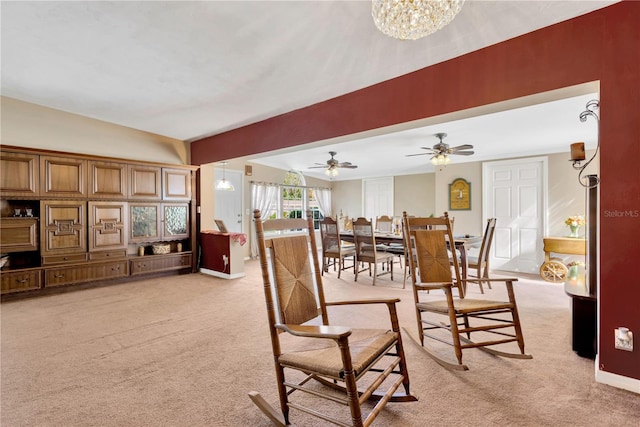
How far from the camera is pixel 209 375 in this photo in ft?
7.30

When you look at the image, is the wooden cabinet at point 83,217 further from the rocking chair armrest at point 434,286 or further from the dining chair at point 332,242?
the rocking chair armrest at point 434,286

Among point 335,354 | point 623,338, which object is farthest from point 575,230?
point 335,354

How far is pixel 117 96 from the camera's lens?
394 centimetres

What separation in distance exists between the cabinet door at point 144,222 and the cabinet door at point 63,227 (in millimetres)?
639

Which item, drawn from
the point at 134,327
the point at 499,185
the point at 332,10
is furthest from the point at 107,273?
the point at 499,185

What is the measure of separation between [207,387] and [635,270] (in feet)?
9.31

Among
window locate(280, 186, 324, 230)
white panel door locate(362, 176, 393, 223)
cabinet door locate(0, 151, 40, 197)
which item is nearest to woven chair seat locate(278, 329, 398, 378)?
cabinet door locate(0, 151, 40, 197)

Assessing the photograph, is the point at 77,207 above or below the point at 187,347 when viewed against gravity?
above

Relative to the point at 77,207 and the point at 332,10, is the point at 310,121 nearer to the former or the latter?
the point at 332,10

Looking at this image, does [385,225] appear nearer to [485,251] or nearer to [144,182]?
[485,251]

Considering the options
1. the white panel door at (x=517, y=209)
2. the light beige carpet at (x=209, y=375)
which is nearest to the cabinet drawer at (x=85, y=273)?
the light beige carpet at (x=209, y=375)

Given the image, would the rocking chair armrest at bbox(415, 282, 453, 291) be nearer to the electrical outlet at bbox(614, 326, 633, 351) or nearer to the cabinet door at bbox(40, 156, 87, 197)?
the electrical outlet at bbox(614, 326, 633, 351)

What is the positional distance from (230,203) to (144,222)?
2284 mm

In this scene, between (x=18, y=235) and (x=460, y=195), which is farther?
(x=460, y=195)
